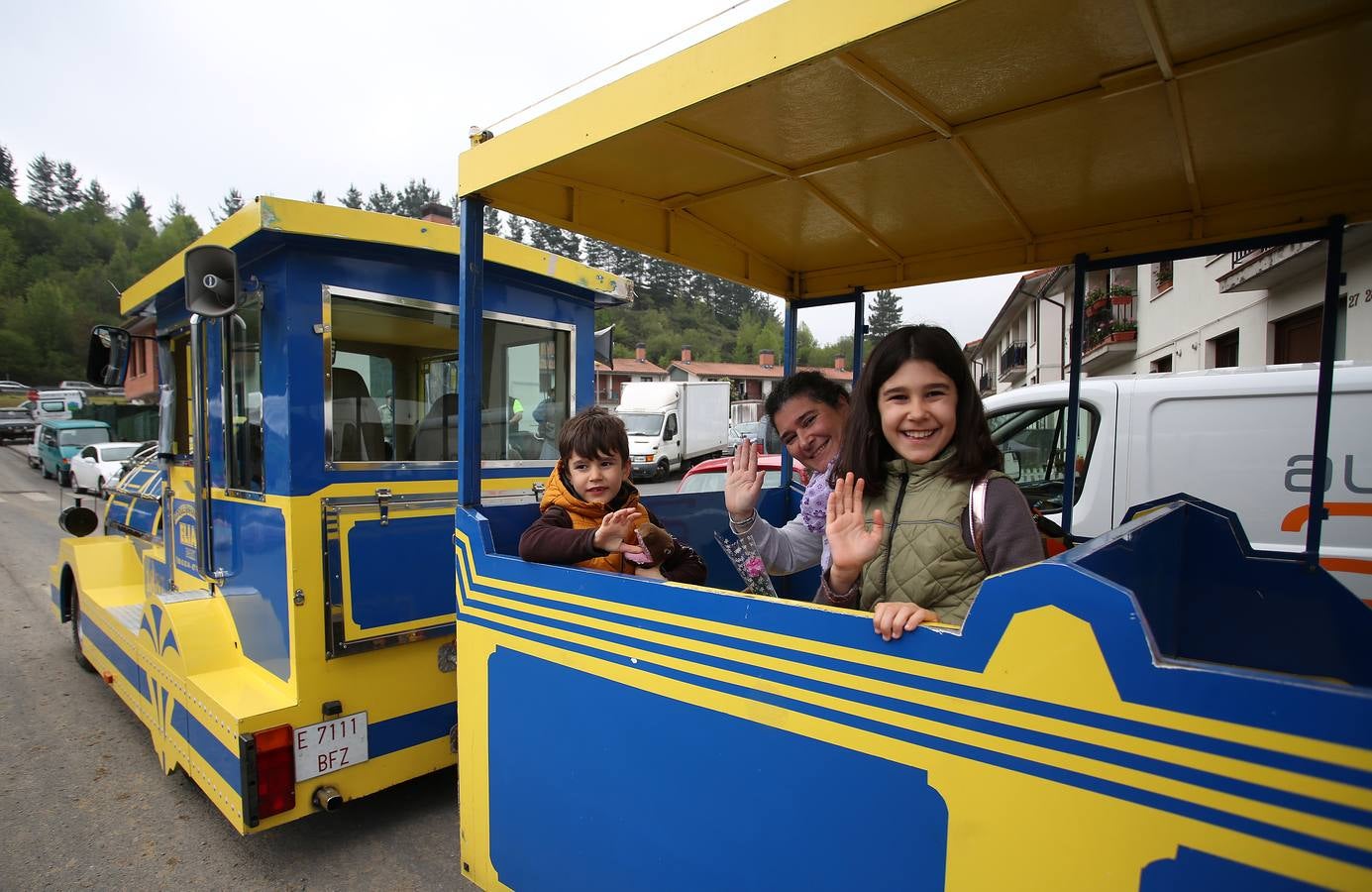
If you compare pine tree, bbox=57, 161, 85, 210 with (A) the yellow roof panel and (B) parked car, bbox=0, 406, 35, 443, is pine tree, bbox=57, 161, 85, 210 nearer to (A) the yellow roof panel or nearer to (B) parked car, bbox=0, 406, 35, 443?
(B) parked car, bbox=0, 406, 35, 443

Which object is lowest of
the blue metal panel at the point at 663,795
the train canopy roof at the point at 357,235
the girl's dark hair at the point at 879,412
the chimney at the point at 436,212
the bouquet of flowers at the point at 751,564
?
the blue metal panel at the point at 663,795

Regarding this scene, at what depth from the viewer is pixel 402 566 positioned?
10.1 ft

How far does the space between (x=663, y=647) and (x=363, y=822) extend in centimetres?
262

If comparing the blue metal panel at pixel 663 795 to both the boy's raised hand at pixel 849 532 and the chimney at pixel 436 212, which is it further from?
the chimney at pixel 436 212

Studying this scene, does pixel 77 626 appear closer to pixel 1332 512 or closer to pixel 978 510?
pixel 978 510

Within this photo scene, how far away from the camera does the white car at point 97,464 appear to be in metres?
16.5

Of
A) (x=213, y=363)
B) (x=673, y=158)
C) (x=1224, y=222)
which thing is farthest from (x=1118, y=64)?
(x=213, y=363)

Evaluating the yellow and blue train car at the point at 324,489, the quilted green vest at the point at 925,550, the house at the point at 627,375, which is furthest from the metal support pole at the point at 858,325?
the house at the point at 627,375

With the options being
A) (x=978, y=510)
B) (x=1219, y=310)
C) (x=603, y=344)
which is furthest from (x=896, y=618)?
(x=1219, y=310)

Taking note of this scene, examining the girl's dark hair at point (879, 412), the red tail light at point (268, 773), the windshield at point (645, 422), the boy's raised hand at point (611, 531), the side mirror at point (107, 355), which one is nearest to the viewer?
the girl's dark hair at point (879, 412)

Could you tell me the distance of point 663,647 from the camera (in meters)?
1.56

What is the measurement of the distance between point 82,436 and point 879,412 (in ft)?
84.4

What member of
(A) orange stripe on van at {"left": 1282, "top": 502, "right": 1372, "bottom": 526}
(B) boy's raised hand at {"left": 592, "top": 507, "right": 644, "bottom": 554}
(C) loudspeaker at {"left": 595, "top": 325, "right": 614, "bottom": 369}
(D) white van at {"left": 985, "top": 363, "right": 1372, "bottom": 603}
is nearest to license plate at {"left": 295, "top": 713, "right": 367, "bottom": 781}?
(B) boy's raised hand at {"left": 592, "top": 507, "right": 644, "bottom": 554}

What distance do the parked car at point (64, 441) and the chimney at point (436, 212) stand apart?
21287 mm
